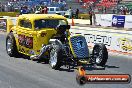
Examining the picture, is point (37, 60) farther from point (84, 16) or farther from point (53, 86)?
point (84, 16)

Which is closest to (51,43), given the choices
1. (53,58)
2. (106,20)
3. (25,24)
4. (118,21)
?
(53,58)

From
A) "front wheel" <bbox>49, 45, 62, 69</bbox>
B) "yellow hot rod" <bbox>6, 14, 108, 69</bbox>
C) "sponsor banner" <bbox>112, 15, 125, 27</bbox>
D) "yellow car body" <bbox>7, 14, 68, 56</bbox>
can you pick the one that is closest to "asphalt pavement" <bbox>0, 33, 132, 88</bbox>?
"front wheel" <bbox>49, 45, 62, 69</bbox>

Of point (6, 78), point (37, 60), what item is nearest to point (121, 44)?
point (37, 60)

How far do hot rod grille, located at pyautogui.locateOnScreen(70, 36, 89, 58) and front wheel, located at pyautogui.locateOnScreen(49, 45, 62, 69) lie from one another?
50 centimetres

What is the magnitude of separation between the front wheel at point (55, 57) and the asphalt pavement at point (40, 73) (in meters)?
0.19

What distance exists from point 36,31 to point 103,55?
2.64 m

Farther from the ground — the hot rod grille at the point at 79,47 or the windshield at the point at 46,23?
the windshield at the point at 46,23

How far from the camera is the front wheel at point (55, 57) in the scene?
1255 centimetres

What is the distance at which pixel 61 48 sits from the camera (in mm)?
12758

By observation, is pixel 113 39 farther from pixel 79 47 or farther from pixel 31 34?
pixel 79 47

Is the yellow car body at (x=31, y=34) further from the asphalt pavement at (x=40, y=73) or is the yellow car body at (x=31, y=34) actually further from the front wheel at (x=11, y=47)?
the asphalt pavement at (x=40, y=73)

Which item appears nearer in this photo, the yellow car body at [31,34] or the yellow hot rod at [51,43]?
the yellow hot rod at [51,43]

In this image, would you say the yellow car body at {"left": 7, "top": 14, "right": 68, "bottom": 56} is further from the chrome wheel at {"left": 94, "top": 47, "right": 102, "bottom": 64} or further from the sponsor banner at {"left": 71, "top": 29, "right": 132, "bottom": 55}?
the sponsor banner at {"left": 71, "top": 29, "right": 132, "bottom": 55}

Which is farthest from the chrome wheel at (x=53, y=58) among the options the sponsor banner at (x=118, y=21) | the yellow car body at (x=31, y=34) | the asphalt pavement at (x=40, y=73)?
the sponsor banner at (x=118, y=21)
